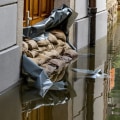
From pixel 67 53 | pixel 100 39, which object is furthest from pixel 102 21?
pixel 67 53

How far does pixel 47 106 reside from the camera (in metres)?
8.62

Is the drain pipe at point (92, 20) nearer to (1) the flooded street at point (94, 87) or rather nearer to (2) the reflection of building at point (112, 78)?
(1) the flooded street at point (94, 87)

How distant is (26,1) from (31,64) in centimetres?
362

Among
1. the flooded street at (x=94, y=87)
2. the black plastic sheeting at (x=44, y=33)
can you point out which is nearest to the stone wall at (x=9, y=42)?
the black plastic sheeting at (x=44, y=33)

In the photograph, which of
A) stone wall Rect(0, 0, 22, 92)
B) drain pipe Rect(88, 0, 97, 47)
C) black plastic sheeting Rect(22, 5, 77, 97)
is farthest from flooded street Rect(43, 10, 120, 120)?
stone wall Rect(0, 0, 22, 92)

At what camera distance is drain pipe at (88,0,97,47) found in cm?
1725

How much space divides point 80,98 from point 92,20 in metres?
8.49

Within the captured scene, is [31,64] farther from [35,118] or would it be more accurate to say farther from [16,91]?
[35,118]

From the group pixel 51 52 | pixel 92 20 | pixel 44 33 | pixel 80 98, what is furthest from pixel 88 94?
pixel 92 20

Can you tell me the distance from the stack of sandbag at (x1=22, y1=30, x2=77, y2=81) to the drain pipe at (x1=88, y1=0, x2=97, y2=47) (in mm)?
3012

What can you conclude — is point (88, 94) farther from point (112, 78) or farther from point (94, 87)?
point (112, 78)

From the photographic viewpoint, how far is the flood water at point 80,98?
322 inches

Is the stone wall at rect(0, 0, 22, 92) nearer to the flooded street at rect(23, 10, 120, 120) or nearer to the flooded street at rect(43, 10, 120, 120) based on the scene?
the flooded street at rect(23, 10, 120, 120)

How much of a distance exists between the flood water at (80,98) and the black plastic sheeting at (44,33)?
39cm
